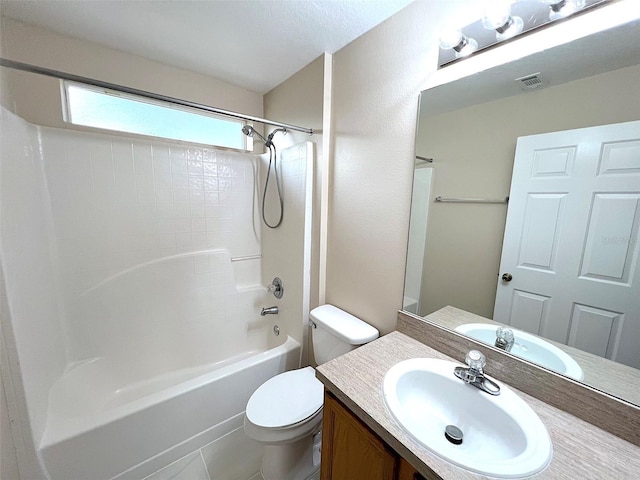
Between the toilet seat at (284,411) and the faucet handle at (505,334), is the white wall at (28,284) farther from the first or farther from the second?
the faucet handle at (505,334)

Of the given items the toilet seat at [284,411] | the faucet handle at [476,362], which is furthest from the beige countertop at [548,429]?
the toilet seat at [284,411]

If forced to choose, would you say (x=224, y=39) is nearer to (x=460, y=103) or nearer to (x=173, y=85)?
(x=173, y=85)

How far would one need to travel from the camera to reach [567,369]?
0.77 meters

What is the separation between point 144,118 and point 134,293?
4.08 feet

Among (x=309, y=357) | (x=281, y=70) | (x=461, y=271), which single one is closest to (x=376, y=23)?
(x=281, y=70)

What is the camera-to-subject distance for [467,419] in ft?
2.68

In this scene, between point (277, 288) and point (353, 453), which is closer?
point (353, 453)

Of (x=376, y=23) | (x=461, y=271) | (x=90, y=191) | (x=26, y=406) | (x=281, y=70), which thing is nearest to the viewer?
(x=26, y=406)

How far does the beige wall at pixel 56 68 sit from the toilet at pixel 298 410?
1898 millimetres

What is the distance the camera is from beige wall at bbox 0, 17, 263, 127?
1285 mm

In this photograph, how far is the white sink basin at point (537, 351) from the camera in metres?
0.77

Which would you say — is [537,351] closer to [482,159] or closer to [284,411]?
[482,159]

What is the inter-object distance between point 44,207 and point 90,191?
23cm

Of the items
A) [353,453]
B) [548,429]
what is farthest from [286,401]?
[548,429]
